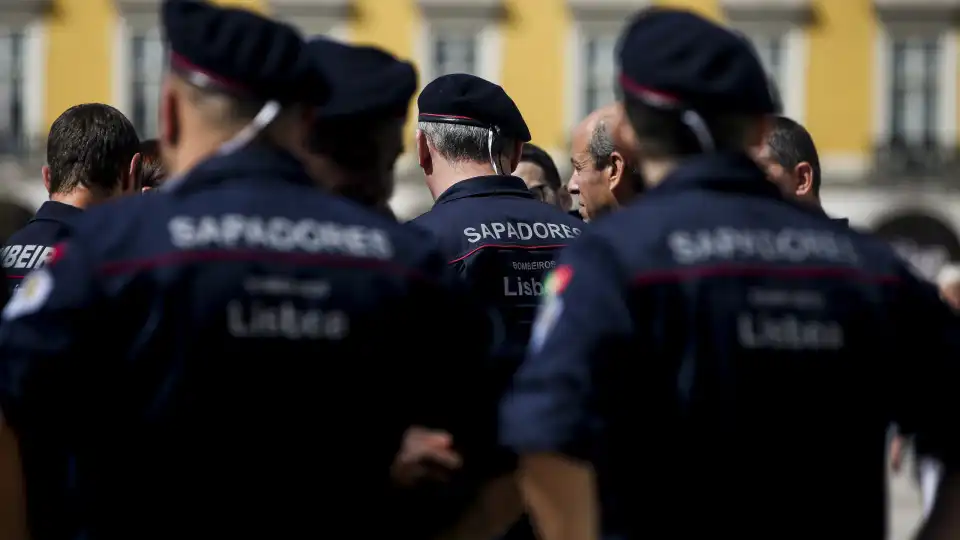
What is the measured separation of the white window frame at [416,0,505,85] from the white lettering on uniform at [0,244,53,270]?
1037 inches

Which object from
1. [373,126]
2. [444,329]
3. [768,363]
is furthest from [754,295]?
[373,126]

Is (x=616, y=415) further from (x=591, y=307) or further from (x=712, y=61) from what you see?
(x=712, y=61)

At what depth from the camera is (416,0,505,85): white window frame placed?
31.0 metres

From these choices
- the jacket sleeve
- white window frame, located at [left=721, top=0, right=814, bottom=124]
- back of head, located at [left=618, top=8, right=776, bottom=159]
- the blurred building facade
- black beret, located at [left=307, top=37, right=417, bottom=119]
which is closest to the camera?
the jacket sleeve

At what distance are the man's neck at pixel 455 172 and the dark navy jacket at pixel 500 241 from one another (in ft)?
0.30

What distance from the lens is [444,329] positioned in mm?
2947

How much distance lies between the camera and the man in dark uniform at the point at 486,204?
14.7ft

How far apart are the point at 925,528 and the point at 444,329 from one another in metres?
0.84

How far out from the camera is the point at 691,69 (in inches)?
113

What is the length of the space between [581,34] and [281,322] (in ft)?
94.2

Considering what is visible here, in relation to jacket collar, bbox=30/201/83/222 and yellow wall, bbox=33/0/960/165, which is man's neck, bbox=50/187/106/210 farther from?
yellow wall, bbox=33/0/960/165

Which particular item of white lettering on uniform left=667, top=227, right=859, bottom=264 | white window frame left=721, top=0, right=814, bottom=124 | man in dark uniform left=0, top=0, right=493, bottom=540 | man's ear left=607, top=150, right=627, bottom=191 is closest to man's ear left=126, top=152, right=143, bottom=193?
man's ear left=607, top=150, right=627, bottom=191

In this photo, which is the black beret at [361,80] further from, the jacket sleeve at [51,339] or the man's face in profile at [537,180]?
the man's face in profile at [537,180]

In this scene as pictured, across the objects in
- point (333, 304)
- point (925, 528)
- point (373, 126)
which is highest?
point (373, 126)
